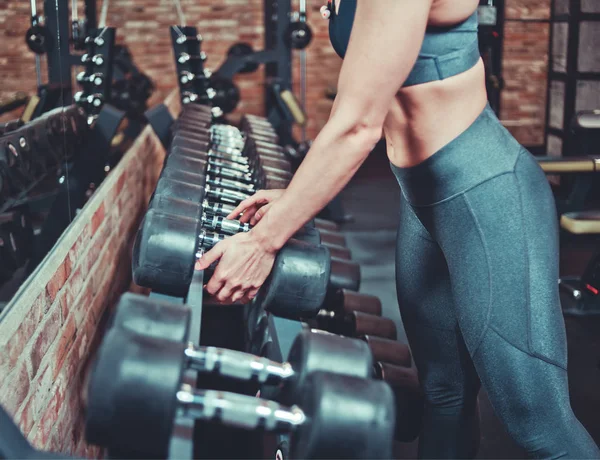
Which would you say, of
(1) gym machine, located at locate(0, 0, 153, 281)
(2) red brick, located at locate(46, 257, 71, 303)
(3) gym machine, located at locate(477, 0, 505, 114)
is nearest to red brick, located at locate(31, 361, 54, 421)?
(2) red brick, located at locate(46, 257, 71, 303)

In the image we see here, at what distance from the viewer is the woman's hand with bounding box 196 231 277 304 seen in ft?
4.02

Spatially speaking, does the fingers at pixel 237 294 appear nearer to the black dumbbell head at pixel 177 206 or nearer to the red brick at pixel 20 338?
the black dumbbell head at pixel 177 206

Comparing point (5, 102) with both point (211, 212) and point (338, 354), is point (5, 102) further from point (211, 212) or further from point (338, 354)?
point (338, 354)

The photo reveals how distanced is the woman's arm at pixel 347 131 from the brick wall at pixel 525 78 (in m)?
6.75

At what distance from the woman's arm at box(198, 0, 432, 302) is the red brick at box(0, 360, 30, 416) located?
0.34 m

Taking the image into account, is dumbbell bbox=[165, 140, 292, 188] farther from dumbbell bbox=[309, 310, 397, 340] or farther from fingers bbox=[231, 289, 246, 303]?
fingers bbox=[231, 289, 246, 303]

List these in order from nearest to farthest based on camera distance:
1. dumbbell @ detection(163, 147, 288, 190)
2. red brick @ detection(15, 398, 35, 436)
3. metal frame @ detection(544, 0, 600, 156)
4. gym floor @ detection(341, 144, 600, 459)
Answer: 1. red brick @ detection(15, 398, 35, 436)
2. dumbbell @ detection(163, 147, 288, 190)
3. gym floor @ detection(341, 144, 600, 459)
4. metal frame @ detection(544, 0, 600, 156)

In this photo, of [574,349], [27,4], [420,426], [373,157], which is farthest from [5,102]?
[373,157]

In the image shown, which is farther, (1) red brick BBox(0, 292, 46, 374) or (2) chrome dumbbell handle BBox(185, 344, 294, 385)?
(1) red brick BBox(0, 292, 46, 374)

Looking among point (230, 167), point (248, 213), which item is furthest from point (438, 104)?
point (230, 167)

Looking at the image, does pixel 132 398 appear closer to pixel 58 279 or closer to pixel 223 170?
pixel 58 279

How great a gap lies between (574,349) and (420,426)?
129 cm

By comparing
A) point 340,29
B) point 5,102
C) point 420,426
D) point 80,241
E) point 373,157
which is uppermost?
point 340,29

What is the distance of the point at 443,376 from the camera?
1.50 metres
